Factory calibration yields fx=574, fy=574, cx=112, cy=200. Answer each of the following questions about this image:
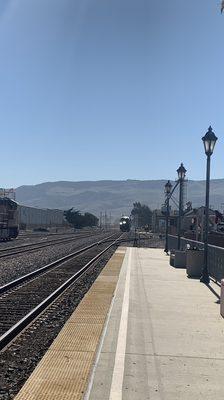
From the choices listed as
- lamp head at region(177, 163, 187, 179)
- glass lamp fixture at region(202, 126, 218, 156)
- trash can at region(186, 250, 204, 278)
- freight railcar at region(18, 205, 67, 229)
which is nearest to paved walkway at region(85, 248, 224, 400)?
trash can at region(186, 250, 204, 278)

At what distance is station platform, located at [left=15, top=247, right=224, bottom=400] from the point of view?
249 inches

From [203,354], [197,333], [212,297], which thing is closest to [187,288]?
[212,297]

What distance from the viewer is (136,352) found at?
8055 mm

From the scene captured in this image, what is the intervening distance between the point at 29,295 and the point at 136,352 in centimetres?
831

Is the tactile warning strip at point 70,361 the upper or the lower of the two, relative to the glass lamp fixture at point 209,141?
lower

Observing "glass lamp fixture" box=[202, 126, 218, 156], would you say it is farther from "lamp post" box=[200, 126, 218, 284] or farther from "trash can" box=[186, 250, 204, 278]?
"trash can" box=[186, 250, 204, 278]

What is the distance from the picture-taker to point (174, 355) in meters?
7.94

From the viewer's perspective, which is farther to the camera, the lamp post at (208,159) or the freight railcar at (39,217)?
the freight railcar at (39,217)

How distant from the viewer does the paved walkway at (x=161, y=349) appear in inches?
250

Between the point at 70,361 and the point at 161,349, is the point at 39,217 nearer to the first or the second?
the point at 161,349

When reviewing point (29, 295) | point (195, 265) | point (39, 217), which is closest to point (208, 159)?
point (195, 265)

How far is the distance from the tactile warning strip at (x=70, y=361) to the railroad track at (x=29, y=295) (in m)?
1.00

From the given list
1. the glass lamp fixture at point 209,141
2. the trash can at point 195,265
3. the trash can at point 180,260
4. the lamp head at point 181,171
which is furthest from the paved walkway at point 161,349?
the lamp head at point 181,171

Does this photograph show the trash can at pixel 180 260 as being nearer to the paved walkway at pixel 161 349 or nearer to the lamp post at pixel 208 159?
the lamp post at pixel 208 159
